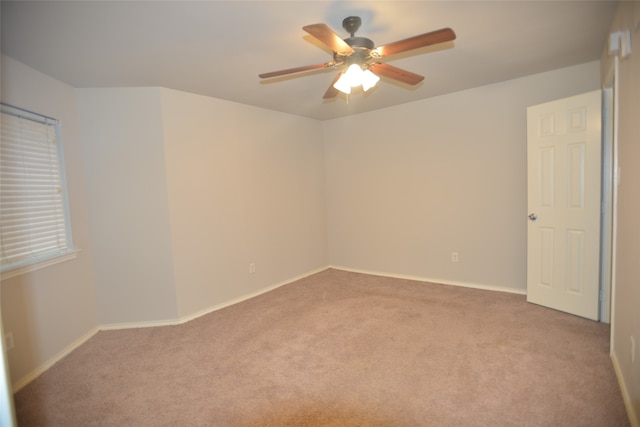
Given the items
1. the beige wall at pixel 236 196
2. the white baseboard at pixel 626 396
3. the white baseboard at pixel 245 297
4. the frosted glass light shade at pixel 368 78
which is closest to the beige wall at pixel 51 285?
the beige wall at pixel 236 196

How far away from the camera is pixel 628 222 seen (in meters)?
1.91

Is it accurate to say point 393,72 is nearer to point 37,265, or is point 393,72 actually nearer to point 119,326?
point 37,265

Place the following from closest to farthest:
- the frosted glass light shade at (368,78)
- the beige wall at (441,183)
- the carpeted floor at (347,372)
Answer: the carpeted floor at (347,372)
the frosted glass light shade at (368,78)
the beige wall at (441,183)

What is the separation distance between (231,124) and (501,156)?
3128mm

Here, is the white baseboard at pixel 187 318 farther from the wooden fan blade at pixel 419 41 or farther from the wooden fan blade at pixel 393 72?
the wooden fan blade at pixel 419 41

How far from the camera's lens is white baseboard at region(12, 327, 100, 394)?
233cm

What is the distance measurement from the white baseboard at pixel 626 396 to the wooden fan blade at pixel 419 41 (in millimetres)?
2128

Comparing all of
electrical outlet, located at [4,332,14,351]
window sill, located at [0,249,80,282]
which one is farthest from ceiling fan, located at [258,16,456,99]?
electrical outlet, located at [4,332,14,351]

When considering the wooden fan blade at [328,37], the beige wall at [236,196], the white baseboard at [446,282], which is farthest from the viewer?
the white baseboard at [446,282]

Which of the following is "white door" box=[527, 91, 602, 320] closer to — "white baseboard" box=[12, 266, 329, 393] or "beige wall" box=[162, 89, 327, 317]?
"beige wall" box=[162, 89, 327, 317]

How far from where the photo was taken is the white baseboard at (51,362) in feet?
7.65

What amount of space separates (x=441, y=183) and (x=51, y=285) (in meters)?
4.14

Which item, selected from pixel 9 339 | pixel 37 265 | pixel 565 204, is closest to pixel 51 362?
pixel 9 339

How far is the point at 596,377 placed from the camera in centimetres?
214
